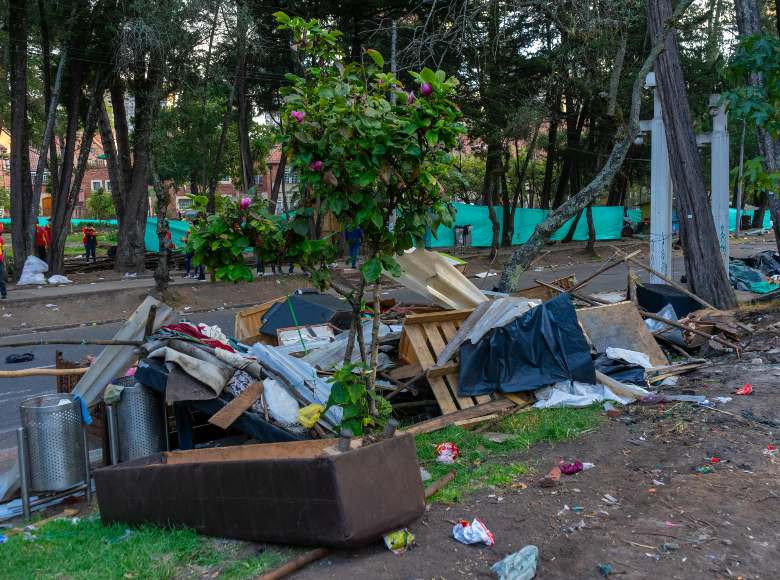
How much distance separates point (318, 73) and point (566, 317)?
415 centimetres

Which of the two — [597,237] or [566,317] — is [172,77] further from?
[597,237]

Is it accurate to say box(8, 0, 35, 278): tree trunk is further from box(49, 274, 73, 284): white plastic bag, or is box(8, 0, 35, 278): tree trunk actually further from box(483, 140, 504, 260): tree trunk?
box(483, 140, 504, 260): tree trunk

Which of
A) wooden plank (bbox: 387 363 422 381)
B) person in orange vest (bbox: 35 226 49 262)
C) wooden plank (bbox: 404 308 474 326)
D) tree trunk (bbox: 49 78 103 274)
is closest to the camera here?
wooden plank (bbox: 387 363 422 381)

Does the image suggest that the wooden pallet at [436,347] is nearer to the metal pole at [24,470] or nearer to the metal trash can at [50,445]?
the metal trash can at [50,445]

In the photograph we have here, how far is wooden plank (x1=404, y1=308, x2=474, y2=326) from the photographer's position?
784cm

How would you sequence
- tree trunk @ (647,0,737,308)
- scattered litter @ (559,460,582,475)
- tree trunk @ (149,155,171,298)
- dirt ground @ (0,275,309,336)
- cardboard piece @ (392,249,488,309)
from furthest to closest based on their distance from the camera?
tree trunk @ (149,155,171,298) → dirt ground @ (0,275,309,336) → tree trunk @ (647,0,737,308) → cardboard piece @ (392,249,488,309) → scattered litter @ (559,460,582,475)

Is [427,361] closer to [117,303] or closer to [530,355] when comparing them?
[530,355]

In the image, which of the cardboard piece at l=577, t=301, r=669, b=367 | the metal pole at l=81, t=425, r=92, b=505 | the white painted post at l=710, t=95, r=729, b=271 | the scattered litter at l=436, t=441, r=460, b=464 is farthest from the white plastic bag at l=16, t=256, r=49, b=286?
the white painted post at l=710, t=95, r=729, b=271

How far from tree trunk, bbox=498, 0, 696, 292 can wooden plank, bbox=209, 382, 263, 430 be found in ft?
20.6

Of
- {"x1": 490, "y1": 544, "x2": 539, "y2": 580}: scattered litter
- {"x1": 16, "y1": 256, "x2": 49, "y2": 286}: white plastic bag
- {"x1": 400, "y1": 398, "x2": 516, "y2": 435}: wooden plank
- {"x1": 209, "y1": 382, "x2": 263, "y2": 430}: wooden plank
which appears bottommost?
{"x1": 400, "y1": 398, "x2": 516, "y2": 435}: wooden plank

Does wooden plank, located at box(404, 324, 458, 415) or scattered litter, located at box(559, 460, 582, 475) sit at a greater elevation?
wooden plank, located at box(404, 324, 458, 415)

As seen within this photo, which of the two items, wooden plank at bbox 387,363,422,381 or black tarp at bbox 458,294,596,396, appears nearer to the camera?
→ black tarp at bbox 458,294,596,396

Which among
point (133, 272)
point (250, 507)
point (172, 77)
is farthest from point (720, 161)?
point (133, 272)

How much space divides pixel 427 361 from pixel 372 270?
135 inches
